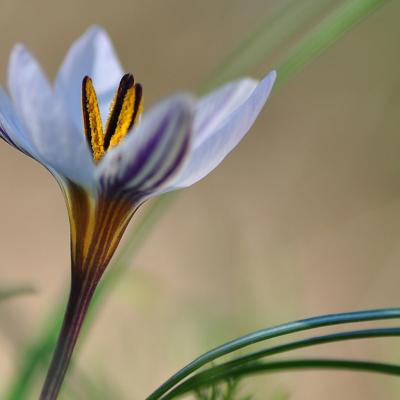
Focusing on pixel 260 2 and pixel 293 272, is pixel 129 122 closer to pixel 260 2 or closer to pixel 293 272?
pixel 293 272

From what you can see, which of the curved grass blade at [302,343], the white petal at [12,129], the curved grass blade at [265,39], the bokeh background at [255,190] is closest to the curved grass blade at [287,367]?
the curved grass blade at [302,343]

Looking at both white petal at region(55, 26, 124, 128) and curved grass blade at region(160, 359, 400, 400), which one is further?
white petal at region(55, 26, 124, 128)

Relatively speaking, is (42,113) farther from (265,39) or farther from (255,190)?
(255,190)

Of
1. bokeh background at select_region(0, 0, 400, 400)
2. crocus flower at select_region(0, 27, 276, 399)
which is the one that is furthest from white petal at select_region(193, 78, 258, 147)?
bokeh background at select_region(0, 0, 400, 400)

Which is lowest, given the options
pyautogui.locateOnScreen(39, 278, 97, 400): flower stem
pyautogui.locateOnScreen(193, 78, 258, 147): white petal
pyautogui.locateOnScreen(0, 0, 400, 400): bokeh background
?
pyautogui.locateOnScreen(39, 278, 97, 400): flower stem

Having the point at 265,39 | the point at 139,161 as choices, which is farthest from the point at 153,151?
the point at 265,39

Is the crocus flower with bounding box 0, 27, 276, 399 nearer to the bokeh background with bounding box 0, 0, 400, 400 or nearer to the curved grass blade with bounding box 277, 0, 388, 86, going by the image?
the curved grass blade with bounding box 277, 0, 388, 86

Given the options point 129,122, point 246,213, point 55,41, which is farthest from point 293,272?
point 55,41
